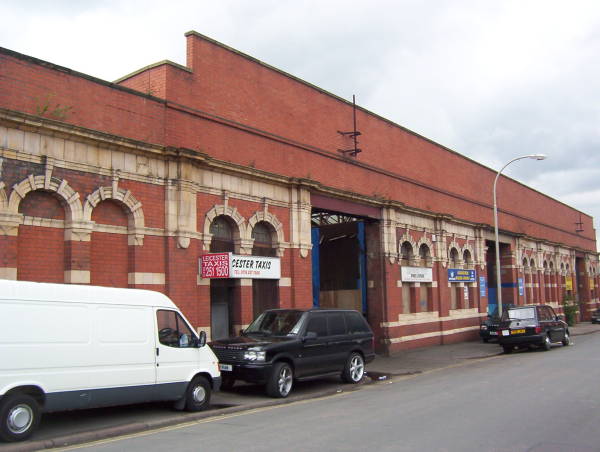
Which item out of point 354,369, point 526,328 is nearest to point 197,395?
point 354,369

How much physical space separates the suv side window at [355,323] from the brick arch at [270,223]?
3.88 metres

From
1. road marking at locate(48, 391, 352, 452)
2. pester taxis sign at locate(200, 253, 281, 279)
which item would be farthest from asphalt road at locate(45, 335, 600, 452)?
pester taxis sign at locate(200, 253, 281, 279)

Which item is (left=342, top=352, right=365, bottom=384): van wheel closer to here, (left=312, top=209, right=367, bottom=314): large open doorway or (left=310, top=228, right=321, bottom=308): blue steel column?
(left=310, top=228, right=321, bottom=308): blue steel column

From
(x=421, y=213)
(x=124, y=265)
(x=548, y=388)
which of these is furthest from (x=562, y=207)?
(x=124, y=265)

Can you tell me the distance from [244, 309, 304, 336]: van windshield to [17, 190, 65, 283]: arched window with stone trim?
4.41 meters

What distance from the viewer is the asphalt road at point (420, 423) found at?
770cm

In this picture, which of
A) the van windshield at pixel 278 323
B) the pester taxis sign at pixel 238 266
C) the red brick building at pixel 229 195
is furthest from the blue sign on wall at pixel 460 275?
the van windshield at pixel 278 323

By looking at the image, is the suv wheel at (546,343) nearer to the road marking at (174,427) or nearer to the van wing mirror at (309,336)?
the van wing mirror at (309,336)

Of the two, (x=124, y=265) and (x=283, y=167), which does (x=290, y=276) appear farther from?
(x=124, y=265)

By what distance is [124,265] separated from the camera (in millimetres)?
14016

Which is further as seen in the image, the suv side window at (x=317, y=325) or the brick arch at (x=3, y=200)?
the suv side window at (x=317, y=325)

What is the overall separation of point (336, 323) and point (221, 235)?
4329 mm

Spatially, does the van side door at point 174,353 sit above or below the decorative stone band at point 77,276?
below

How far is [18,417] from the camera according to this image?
26.3 ft
